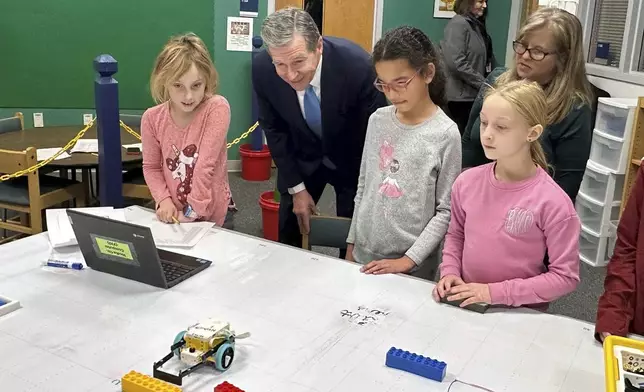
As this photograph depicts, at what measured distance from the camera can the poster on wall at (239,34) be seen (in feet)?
16.3

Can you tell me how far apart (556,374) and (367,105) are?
1231 millimetres

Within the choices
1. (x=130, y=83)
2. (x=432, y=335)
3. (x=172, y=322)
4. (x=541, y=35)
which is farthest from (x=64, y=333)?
(x=130, y=83)

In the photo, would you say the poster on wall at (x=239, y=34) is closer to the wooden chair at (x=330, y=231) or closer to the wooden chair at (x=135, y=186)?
the wooden chair at (x=135, y=186)

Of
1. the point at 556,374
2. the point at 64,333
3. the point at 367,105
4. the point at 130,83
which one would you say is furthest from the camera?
the point at 130,83

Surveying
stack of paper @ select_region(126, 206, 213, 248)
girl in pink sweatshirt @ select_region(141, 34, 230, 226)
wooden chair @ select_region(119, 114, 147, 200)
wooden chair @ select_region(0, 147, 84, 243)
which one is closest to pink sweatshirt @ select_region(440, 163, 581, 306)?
stack of paper @ select_region(126, 206, 213, 248)

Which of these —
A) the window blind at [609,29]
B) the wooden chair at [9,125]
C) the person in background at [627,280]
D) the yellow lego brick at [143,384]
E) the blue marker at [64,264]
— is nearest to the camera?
Result: the yellow lego brick at [143,384]

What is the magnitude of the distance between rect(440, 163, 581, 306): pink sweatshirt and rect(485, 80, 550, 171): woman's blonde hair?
0.19ft

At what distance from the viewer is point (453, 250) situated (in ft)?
5.35

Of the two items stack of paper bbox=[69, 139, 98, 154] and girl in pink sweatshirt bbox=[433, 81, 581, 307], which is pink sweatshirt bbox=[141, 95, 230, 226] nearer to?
girl in pink sweatshirt bbox=[433, 81, 581, 307]

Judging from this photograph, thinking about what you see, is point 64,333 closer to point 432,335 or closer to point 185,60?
point 432,335

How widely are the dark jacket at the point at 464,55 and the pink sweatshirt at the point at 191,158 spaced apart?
2.62 m

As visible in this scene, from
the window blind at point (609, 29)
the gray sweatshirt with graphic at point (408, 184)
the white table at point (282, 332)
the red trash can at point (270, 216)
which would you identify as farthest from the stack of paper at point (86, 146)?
the window blind at point (609, 29)

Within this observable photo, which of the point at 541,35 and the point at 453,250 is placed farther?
the point at 541,35

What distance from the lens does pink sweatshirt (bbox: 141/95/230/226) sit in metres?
2.08
